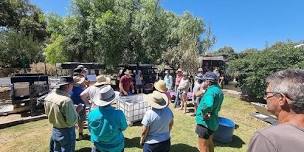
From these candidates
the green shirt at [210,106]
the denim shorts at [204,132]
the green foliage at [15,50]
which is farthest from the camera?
the green foliage at [15,50]

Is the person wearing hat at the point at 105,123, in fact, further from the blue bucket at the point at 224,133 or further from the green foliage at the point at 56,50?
the green foliage at the point at 56,50

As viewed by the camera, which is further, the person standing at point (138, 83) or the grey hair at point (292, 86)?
the person standing at point (138, 83)

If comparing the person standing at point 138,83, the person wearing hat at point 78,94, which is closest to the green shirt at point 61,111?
the person wearing hat at point 78,94

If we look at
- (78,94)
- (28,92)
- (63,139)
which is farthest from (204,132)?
(28,92)

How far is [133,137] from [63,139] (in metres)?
3.13

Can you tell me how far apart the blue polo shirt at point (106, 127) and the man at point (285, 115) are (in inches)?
108

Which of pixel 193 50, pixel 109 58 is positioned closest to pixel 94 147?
pixel 109 58

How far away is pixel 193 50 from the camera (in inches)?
928

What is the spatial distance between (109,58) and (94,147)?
49.5ft

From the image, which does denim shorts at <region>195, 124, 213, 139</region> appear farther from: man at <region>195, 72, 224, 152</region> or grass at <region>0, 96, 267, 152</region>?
grass at <region>0, 96, 267, 152</region>

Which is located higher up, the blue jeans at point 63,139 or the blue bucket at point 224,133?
the blue jeans at point 63,139

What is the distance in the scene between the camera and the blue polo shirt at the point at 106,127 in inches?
173

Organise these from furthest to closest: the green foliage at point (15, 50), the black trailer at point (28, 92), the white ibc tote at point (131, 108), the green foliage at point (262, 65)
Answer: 1. the green foliage at point (15, 50)
2. the green foliage at point (262, 65)
3. the black trailer at point (28, 92)
4. the white ibc tote at point (131, 108)

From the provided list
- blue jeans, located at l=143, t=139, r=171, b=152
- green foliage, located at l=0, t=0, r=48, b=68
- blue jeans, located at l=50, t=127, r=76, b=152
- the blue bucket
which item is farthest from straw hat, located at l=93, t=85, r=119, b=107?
green foliage, located at l=0, t=0, r=48, b=68
